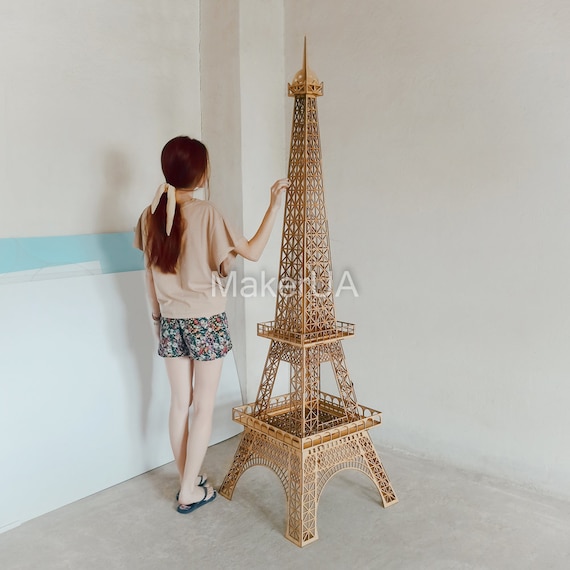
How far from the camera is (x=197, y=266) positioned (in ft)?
7.31

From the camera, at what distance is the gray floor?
2.06 metres

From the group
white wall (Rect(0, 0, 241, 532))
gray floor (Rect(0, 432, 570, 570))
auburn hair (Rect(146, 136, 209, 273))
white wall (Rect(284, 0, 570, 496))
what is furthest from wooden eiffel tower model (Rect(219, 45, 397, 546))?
white wall (Rect(0, 0, 241, 532))

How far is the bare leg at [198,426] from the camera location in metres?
2.37

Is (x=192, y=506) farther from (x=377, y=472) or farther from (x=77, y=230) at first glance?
(x=77, y=230)

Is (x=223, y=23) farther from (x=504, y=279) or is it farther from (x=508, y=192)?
(x=504, y=279)

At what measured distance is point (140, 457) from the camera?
2.74 m

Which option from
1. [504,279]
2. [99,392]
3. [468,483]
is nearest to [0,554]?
[99,392]

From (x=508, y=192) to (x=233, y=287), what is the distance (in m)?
1.55

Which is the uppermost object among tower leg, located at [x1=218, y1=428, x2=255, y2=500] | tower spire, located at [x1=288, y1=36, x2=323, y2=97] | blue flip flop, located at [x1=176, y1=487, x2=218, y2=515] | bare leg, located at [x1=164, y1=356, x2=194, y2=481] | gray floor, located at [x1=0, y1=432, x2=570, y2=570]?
tower spire, located at [x1=288, y1=36, x2=323, y2=97]

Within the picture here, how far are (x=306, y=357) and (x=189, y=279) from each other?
1.96ft

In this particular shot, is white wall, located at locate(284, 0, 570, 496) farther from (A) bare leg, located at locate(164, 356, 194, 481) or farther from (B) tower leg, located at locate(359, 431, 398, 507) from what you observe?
(A) bare leg, located at locate(164, 356, 194, 481)

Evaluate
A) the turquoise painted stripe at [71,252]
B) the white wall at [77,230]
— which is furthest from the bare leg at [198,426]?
the turquoise painted stripe at [71,252]

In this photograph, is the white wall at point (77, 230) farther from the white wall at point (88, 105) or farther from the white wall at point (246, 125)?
the white wall at point (246, 125)

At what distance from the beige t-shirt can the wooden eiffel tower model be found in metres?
0.29
